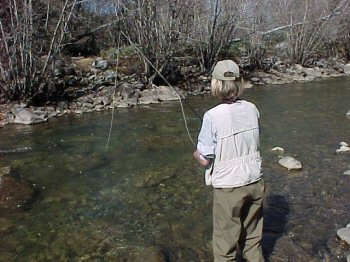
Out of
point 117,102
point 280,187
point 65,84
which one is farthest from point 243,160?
point 65,84

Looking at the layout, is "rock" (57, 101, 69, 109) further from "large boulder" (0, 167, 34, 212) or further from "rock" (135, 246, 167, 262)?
"rock" (135, 246, 167, 262)

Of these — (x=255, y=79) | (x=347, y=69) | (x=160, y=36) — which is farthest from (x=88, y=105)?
(x=347, y=69)

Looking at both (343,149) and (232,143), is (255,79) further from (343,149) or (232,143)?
(232,143)

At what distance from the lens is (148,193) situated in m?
5.49

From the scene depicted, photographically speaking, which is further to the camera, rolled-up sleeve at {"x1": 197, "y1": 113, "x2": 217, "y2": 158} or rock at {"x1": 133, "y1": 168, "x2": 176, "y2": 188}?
rock at {"x1": 133, "y1": 168, "x2": 176, "y2": 188}

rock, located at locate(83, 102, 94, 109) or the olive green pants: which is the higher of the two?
the olive green pants

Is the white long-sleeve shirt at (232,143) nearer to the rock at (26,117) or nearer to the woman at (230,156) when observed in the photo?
the woman at (230,156)

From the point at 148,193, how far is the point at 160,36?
916 centimetres

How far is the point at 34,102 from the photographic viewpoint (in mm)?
11453

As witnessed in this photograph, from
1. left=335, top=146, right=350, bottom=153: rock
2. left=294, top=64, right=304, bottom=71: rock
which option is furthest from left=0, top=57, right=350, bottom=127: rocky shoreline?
left=335, top=146, right=350, bottom=153: rock

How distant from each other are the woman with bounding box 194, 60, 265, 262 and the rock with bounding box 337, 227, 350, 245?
134 centimetres

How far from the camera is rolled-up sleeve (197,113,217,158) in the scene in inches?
111

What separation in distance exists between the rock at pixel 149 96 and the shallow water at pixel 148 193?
9.27 feet

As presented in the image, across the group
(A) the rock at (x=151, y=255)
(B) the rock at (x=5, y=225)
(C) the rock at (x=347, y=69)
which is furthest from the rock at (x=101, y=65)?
(A) the rock at (x=151, y=255)
